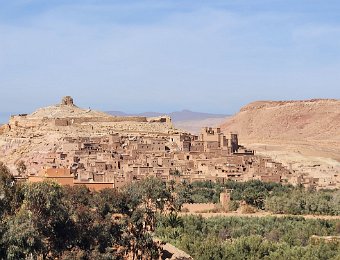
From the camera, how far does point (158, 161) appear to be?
151 feet

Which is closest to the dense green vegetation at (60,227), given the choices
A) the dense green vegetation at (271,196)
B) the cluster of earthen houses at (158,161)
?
the cluster of earthen houses at (158,161)

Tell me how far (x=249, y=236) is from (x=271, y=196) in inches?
552

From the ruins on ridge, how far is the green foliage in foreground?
21.2ft

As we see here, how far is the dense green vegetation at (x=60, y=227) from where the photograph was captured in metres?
16.9

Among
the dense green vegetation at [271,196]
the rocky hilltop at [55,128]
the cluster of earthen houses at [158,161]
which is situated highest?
the rocky hilltop at [55,128]

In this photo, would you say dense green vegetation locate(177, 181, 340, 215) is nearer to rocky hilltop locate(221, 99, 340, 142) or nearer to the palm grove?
the palm grove

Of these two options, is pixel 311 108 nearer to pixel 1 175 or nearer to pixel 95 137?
pixel 95 137

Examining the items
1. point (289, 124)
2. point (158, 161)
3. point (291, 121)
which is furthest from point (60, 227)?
point (291, 121)

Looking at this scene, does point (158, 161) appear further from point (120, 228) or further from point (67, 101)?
point (67, 101)

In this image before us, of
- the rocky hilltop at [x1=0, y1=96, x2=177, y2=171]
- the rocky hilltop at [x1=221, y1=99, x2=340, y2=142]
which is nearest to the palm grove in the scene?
the rocky hilltop at [x1=0, y1=96, x2=177, y2=171]

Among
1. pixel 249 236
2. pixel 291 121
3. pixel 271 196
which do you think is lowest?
pixel 271 196

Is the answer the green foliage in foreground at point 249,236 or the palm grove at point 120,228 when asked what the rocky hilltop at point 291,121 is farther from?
the green foliage in foreground at point 249,236

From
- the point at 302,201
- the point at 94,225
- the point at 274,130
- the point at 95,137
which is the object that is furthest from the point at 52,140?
the point at 274,130

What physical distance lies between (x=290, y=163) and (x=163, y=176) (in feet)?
54.8
